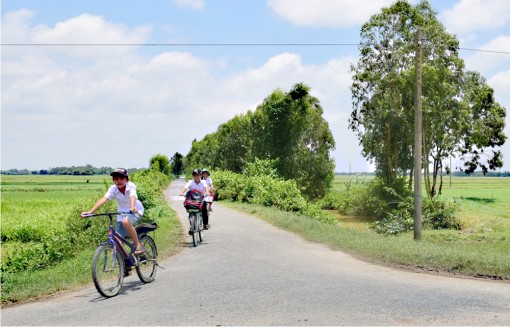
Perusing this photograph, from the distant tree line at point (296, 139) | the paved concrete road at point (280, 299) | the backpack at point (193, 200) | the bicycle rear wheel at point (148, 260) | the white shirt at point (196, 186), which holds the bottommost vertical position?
the paved concrete road at point (280, 299)

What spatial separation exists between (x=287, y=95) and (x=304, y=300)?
127ft

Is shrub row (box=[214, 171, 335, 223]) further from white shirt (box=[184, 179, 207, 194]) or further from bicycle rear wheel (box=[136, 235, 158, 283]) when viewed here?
bicycle rear wheel (box=[136, 235, 158, 283])

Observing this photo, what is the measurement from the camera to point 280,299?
8.58 meters

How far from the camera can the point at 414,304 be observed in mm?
8297

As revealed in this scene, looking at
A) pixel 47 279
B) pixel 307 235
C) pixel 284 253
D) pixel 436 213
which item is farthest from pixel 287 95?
pixel 47 279

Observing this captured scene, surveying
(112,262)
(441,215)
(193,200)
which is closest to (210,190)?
(193,200)

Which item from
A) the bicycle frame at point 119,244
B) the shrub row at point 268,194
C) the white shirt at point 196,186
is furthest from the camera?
the shrub row at point 268,194

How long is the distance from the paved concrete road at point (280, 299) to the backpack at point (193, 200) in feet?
8.60

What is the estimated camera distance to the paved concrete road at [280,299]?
7562 millimetres

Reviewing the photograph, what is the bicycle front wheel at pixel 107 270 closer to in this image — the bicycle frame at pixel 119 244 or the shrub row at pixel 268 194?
the bicycle frame at pixel 119 244

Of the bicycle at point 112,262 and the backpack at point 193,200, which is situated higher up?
the backpack at point 193,200

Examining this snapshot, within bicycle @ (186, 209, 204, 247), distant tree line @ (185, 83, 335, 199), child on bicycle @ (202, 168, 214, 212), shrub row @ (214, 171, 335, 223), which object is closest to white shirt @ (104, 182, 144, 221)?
bicycle @ (186, 209, 204, 247)

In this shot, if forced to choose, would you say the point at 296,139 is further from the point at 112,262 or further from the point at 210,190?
the point at 112,262

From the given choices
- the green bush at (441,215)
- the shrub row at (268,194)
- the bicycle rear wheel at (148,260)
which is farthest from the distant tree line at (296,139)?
the bicycle rear wheel at (148,260)
